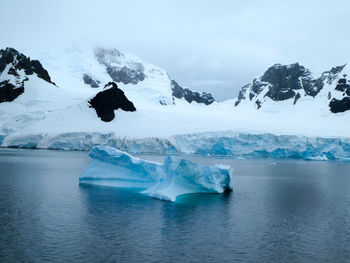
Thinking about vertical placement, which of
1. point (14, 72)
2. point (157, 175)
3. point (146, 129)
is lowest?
point (157, 175)

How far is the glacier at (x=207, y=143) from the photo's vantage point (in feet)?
167

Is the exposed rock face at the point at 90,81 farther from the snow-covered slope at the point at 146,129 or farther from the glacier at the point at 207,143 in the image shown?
the glacier at the point at 207,143

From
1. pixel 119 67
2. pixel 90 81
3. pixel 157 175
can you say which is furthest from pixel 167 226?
pixel 119 67

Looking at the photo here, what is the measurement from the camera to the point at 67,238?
9992 millimetres

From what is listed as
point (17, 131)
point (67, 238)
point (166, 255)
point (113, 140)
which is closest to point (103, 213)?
point (67, 238)

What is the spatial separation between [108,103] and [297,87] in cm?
7386

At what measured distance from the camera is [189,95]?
155 meters

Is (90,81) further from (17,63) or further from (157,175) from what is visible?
(157,175)

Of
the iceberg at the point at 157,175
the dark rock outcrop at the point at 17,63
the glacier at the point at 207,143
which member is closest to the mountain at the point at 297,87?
the glacier at the point at 207,143

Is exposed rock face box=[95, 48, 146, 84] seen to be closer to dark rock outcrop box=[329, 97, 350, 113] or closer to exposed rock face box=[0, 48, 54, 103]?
exposed rock face box=[0, 48, 54, 103]

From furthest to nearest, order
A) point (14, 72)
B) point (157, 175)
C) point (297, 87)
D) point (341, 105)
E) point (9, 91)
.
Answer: point (297, 87), point (341, 105), point (14, 72), point (9, 91), point (157, 175)

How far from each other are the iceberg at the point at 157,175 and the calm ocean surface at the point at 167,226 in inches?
31.5

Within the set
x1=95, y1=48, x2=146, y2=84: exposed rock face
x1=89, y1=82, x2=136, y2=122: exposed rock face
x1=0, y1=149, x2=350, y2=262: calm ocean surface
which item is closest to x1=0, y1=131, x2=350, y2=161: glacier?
x1=89, y1=82, x2=136, y2=122: exposed rock face

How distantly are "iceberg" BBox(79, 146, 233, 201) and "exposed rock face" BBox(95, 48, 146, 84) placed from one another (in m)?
112
